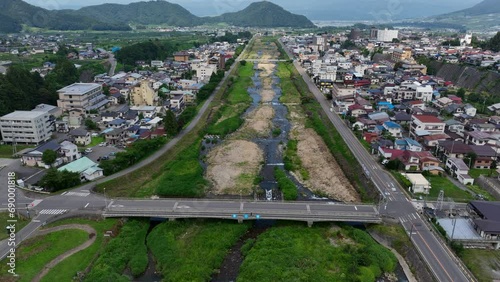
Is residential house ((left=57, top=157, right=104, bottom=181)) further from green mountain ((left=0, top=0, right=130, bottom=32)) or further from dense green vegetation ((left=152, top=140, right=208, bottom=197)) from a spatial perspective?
green mountain ((left=0, top=0, right=130, bottom=32))

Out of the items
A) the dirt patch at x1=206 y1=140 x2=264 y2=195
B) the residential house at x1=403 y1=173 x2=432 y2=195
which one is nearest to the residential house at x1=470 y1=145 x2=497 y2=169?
the residential house at x1=403 y1=173 x2=432 y2=195

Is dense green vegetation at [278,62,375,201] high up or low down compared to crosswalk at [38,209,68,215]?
up

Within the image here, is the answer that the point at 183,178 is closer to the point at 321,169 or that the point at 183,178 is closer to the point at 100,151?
the point at 100,151

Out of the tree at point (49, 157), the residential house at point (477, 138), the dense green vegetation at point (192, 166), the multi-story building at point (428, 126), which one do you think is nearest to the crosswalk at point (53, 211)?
the dense green vegetation at point (192, 166)

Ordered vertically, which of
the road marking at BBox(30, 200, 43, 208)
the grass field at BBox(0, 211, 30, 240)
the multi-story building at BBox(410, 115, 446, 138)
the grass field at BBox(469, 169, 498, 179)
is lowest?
the grass field at BBox(0, 211, 30, 240)

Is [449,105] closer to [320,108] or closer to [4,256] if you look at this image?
[320,108]

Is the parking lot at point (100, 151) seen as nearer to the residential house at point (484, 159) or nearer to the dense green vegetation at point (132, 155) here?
the dense green vegetation at point (132, 155)

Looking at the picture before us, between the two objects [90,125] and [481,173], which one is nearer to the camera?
[481,173]

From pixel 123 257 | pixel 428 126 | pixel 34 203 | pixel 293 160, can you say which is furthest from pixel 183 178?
pixel 428 126
